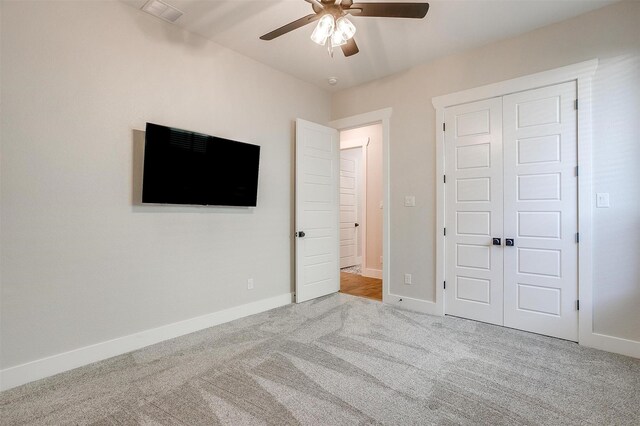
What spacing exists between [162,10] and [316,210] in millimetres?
2629

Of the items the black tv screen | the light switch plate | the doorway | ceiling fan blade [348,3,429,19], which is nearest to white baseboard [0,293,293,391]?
the black tv screen

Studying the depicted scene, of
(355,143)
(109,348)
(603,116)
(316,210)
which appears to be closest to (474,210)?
(603,116)

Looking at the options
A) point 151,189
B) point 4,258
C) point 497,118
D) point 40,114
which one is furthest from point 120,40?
point 497,118

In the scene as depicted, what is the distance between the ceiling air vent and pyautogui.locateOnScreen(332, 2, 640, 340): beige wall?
267 centimetres

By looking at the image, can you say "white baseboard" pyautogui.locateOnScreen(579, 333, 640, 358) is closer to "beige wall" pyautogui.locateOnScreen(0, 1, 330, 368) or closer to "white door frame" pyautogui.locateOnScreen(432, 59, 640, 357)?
"white door frame" pyautogui.locateOnScreen(432, 59, 640, 357)

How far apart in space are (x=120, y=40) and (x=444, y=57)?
3.24 meters

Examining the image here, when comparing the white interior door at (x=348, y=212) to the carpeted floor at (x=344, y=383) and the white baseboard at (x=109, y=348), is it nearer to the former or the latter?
the white baseboard at (x=109, y=348)

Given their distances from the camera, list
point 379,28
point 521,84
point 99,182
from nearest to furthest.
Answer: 1. point 99,182
2. point 379,28
3. point 521,84

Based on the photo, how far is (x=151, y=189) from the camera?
2.63 metres

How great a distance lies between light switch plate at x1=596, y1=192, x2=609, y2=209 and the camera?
8.61ft

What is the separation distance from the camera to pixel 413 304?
3.72 meters

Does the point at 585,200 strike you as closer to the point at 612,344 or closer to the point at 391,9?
the point at 612,344

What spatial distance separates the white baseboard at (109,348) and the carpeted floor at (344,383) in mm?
80

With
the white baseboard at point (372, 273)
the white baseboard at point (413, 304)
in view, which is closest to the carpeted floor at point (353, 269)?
the white baseboard at point (372, 273)
